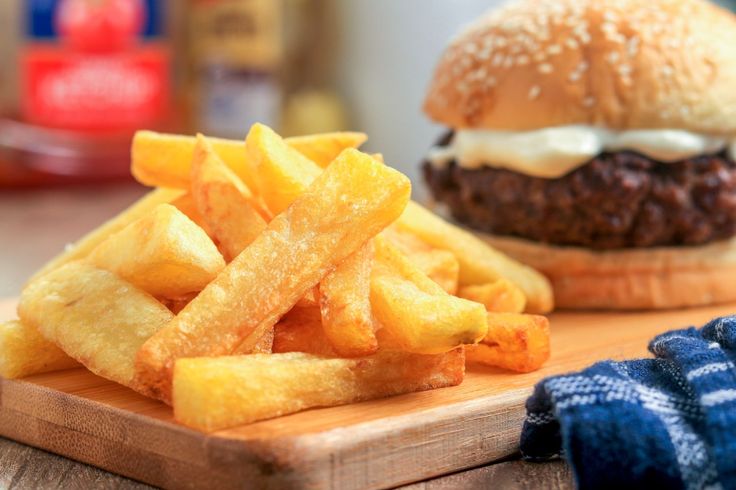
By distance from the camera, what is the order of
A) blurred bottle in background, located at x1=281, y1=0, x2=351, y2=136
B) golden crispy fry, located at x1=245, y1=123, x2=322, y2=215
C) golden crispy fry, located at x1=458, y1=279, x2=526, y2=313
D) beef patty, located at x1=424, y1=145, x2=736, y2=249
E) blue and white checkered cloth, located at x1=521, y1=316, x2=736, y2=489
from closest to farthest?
blue and white checkered cloth, located at x1=521, y1=316, x2=736, y2=489, golden crispy fry, located at x1=245, y1=123, x2=322, y2=215, golden crispy fry, located at x1=458, y1=279, x2=526, y2=313, beef patty, located at x1=424, y1=145, x2=736, y2=249, blurred bottle in background, located at x1=281, y1=0, x2=351, y2=136

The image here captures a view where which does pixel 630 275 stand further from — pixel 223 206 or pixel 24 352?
pixel 24 352

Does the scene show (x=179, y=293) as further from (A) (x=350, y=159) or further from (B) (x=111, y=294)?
(A) (x=350, y=159)

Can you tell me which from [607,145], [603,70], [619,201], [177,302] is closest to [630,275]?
[619,201]

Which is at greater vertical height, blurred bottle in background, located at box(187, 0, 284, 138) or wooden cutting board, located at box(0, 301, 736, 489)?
wooden cutting board, located at box(0, 301, 736, 489)

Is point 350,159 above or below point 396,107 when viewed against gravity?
above

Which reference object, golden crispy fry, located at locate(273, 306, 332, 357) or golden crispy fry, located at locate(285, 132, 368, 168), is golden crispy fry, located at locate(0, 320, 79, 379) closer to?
golden crispy fry, located at locate(273, 306, 332, 357)

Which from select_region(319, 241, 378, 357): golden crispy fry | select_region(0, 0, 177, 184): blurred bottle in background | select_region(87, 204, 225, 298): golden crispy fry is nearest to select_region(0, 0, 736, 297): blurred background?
select_region(0, 0, 177, 184): blurred bottle in background

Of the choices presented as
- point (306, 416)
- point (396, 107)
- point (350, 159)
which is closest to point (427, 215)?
point (350, 159)
